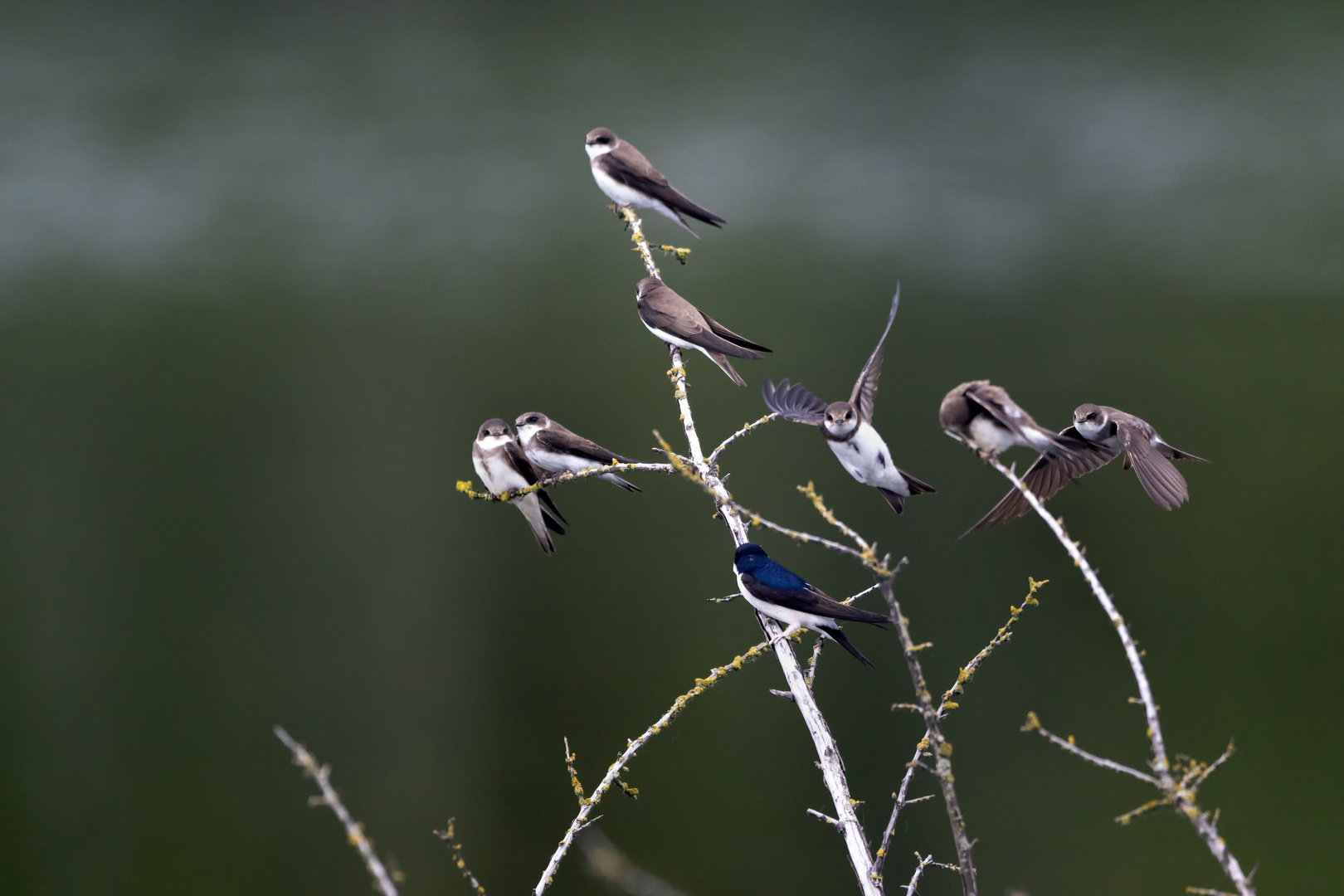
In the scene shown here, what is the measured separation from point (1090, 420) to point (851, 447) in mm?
377

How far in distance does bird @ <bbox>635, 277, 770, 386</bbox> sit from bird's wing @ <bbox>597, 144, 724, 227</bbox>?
0.28 m

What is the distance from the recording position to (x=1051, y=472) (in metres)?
A: 1.79

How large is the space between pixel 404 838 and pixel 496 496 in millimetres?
5040

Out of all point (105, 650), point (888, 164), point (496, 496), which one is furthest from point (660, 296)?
point (888, 164)

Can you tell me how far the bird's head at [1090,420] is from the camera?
1.62 metres

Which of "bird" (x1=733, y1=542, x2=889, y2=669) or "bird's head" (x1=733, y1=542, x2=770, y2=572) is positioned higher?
"bird's head" (x1=733, y1=542, x2=770, y2=572)

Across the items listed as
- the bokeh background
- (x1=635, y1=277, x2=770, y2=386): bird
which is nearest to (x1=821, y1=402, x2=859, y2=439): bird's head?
(x1=635, y1=277, x2=770, y2=386): bird

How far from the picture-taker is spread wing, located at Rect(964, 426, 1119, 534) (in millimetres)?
1641

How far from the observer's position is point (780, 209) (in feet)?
29.1

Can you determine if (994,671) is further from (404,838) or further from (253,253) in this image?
(253,253)

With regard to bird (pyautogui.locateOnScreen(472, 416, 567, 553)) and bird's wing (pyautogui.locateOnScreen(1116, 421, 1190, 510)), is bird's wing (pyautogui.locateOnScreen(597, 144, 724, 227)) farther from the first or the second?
bird's wing (pyautogui.locateOnScreen(1116, 421, 1190, 510))

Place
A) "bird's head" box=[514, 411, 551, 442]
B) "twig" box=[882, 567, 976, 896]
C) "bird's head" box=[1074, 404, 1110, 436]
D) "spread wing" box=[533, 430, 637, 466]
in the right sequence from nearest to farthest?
"twig" box=[882, 567, 976, 896] < "bird's head" box=[1074, 404, 1110, 436] < "spread wing" box=[533, 430, 637, 466] < "bird's head" box=[514, 411, 551, 442]

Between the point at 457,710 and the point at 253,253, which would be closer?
the point at 457,710

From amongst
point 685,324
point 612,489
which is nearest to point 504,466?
point 685,324
